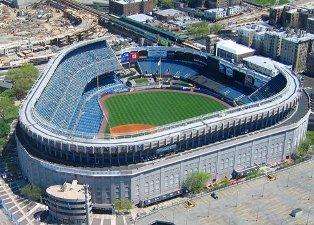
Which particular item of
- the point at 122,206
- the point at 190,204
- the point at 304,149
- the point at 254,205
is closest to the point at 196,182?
the point at 190,204

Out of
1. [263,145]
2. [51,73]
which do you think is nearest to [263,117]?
[263,145]

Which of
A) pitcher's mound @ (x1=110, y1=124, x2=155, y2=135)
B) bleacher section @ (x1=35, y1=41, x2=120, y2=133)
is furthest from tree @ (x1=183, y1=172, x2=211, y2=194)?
bleacher section @ (x1=35, y1=41, x2=120, y2=133)

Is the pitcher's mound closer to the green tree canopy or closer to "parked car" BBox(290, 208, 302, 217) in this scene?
the green tree canopy

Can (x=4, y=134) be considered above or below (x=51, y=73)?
below

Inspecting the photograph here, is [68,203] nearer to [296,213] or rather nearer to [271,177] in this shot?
[296,213]

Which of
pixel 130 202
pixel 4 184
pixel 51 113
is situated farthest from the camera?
pixel 51 113

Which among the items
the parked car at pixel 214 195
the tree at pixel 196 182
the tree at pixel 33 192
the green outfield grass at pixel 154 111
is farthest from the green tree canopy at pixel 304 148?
the tree at pixel 33 192

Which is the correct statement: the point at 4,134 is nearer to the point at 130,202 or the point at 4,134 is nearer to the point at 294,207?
the point at 130,202

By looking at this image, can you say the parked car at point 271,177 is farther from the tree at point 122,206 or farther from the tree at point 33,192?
the tree at point 33,192
